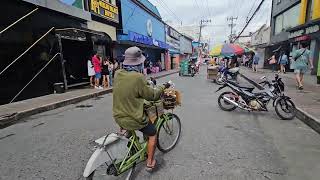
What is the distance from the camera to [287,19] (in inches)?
1059

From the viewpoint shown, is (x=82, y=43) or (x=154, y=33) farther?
(x=154, y=33)

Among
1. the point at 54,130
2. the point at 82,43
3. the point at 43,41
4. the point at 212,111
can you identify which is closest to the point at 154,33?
the point at 82,43

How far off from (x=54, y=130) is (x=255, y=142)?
4.49 metres

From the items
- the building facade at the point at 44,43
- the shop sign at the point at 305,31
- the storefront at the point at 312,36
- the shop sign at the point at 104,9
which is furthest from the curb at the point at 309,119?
the shop sign at the point at 305,31

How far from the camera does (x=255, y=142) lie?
5.07 meters

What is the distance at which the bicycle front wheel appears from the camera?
4.40 m

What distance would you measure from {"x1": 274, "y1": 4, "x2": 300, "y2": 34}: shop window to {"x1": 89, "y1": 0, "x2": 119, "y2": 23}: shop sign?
55.3 feet

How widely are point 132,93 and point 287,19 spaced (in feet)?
93.3

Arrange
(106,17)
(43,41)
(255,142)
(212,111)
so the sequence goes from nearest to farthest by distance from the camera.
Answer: (255,142), (212,111), (43,41), (106,17)

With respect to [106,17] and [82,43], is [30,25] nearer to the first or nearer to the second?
[82,43]

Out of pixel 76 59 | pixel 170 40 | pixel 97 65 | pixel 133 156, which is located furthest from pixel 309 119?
pixel 170 40

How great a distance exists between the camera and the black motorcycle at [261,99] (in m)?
6.95

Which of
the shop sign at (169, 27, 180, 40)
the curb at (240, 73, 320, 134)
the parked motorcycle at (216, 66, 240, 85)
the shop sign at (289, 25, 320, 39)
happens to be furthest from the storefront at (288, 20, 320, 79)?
the shop sign at (169, 27, 180, 40)

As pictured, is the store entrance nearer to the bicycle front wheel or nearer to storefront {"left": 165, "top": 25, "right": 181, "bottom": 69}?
the bicycle front wheel
